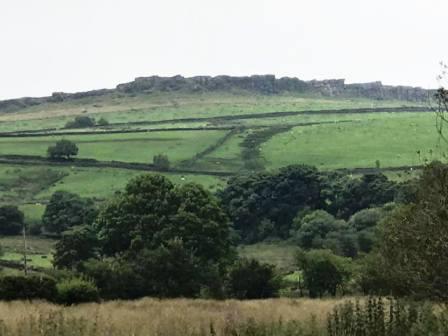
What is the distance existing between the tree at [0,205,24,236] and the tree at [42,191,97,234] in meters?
2.59

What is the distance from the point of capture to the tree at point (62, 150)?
104m

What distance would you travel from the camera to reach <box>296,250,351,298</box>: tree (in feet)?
140

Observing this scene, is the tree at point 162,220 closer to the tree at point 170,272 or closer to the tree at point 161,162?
the tree at point 170,272

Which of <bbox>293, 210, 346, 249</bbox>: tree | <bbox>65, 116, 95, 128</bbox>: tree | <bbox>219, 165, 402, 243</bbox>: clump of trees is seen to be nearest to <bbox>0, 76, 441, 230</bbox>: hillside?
<bbox>65, 116, 95, 128</bbox>: tree

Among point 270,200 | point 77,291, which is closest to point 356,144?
point 270,200

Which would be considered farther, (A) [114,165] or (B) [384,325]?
(A) [114,165]

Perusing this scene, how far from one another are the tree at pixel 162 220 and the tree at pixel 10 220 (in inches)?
1053

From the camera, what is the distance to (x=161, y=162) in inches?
3873

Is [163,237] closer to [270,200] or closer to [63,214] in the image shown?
[63,214]

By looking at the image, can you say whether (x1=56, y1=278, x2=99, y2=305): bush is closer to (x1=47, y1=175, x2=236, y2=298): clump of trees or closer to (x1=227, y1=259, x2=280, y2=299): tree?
(x1=47, y1=175, x2=236, y2=298): clump of trees

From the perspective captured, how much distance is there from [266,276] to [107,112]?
15124cm

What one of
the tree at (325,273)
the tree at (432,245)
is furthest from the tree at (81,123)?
the tree at (432,245)

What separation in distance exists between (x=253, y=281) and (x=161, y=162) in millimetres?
60763

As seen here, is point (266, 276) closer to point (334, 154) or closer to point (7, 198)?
point (7, 198)
